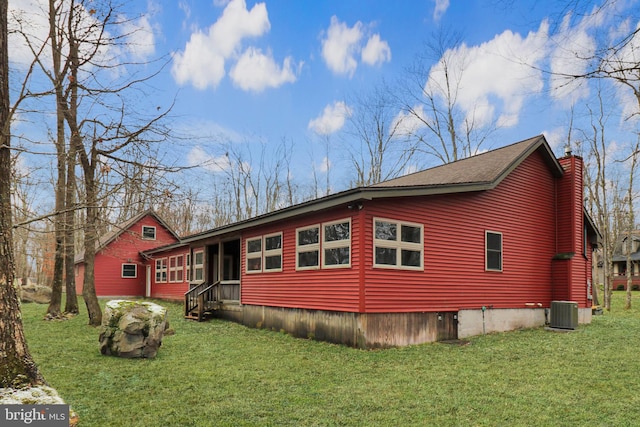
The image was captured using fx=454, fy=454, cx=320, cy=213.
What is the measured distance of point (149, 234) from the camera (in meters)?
30.5

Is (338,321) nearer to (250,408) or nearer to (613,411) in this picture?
(250,408)

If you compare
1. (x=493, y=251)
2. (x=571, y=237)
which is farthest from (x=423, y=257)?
(x=571, y=237)

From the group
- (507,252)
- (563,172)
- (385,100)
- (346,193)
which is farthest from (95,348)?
(385,100)

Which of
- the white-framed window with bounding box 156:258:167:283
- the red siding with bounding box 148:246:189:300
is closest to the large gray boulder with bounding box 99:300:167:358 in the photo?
the red siding with bounding box 148:246:189:300

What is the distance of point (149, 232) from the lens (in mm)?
30438

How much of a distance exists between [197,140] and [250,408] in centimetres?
403

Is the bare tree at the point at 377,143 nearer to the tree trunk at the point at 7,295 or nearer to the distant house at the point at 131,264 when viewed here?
the distant house at the point at 131,264

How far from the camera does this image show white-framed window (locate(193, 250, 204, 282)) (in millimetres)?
19439

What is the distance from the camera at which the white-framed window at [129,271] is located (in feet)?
97.8

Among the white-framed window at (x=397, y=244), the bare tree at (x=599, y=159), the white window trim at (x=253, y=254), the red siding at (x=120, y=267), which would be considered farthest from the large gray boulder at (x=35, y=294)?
the bare tree at (x=599, y=159)

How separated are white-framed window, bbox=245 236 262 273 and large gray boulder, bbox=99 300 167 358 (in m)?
5.30

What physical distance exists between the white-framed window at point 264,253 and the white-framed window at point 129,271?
17878mm

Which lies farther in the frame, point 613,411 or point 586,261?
point 586,261

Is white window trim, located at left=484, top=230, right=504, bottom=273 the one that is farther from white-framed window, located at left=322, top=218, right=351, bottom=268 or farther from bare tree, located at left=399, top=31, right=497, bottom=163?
bare tree, located at left=399, top=31, right=497, bottom=163
